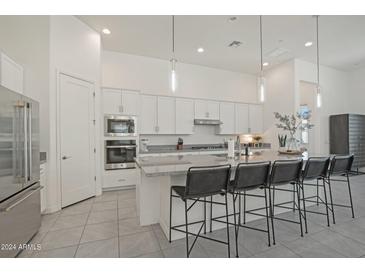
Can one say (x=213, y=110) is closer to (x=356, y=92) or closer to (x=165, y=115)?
(x=165, y=115)

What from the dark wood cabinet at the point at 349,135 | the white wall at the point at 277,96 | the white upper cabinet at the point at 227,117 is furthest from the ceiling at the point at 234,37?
the dark wood cabinet at the point at 349,135

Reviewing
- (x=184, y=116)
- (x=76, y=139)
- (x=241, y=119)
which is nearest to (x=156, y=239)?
(x=76, y=139)

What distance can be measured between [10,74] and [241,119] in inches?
216

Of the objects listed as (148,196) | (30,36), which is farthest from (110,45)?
(148,196)

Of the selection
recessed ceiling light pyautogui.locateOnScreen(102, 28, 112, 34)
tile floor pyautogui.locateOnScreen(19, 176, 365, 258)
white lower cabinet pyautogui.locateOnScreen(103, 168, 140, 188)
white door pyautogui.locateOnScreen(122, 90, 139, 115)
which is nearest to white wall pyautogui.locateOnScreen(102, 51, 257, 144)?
white door pyautogui.locateOnScreen(122, 90, 139, 115)

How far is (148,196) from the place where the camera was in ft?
8.57

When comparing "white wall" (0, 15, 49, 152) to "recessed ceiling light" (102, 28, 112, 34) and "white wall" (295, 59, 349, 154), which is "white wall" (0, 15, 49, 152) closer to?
"recessed ceiling light" (102, 28, 112, 34)

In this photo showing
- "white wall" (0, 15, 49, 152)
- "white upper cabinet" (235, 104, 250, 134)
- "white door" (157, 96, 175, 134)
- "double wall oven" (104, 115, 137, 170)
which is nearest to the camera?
"white wall" (0, 15, 49, 152)

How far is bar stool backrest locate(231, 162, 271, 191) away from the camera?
205 cm

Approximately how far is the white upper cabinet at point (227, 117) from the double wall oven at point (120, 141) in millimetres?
2691

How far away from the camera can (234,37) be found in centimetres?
412

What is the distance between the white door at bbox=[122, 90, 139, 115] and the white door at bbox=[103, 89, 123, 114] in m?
0.09

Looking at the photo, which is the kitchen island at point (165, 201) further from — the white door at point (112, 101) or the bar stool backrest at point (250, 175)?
the white door at point (112, 101)
